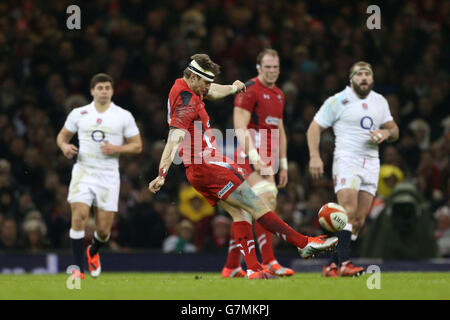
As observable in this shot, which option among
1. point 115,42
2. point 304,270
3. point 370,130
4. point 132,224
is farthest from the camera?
point 115,42

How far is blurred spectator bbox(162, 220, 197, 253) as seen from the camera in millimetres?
14516

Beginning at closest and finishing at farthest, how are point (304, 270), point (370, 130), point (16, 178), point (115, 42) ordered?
point (370, 130) → point (304, 270) → point (16, 178) → point (115, 42)

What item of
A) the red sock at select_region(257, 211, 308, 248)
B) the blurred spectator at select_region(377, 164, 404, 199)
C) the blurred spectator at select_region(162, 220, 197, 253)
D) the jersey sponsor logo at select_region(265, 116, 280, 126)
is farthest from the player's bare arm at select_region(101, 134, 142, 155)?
the blurred spectator at select_region(377, 164, 404, 199)

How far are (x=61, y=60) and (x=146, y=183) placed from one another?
11.2 ft

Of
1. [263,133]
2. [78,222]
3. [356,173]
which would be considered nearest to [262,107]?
[263,133]

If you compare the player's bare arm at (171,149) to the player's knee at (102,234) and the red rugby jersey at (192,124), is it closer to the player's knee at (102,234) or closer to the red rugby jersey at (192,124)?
the red rugby jersey at (192,124)

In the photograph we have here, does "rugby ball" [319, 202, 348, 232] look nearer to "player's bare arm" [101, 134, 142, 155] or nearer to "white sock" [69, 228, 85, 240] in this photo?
"player's bare arm" [101, 134, 142, 155]

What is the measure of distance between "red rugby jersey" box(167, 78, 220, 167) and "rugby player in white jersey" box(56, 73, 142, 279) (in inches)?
81.4

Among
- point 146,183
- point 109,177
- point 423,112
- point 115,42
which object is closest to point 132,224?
point 146,183

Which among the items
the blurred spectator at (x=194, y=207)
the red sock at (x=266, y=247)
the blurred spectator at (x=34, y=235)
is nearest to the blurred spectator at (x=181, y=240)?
the blurred spectator at (x=194, y=207)

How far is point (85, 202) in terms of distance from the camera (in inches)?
436

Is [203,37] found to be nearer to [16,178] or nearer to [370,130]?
[16,178]

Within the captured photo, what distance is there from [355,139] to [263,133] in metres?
1.15

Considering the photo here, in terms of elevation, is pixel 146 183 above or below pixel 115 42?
below
